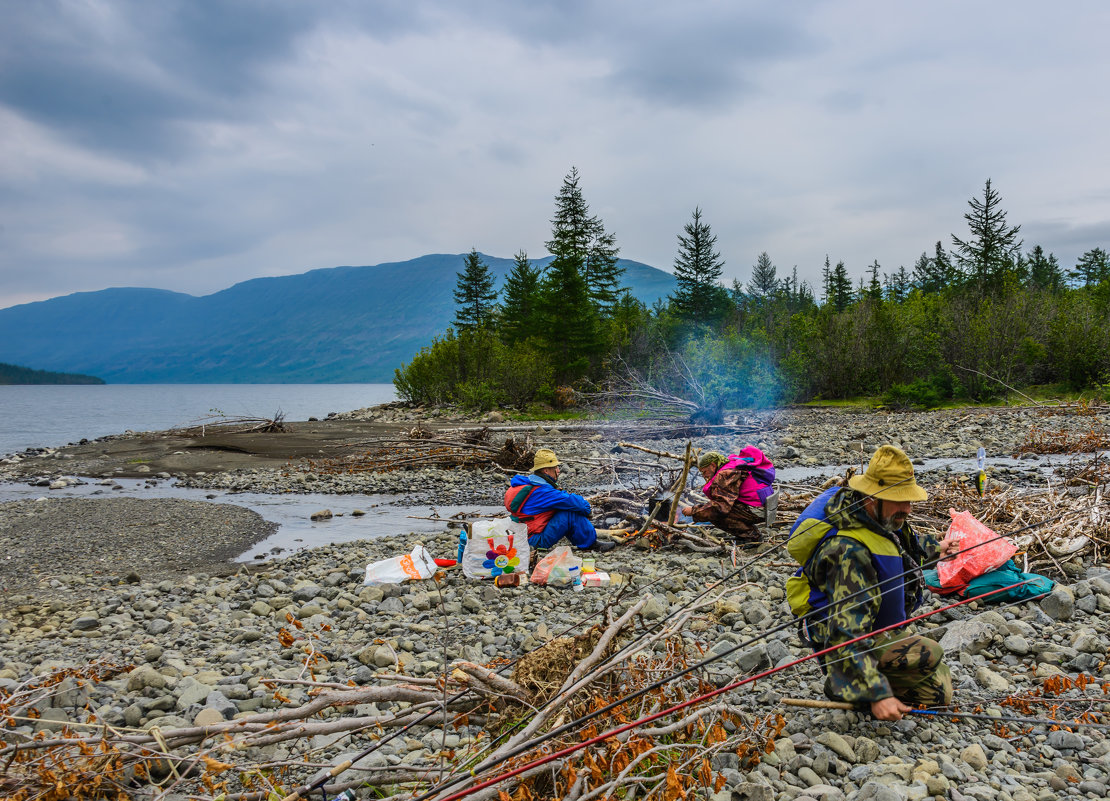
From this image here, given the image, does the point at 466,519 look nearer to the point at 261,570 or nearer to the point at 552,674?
the point at 261,570

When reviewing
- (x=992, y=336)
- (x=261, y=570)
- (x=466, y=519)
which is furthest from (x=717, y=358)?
(x=261, y=570)

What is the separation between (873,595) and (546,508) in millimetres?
4653

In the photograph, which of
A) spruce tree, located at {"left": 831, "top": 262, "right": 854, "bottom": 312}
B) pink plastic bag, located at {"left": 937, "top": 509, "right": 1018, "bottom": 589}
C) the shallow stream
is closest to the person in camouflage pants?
pink plastic bag, located at {"left": 937, "top": 509, "right": 1018, "bottom": 589}

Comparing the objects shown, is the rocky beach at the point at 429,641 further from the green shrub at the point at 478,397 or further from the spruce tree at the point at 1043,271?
the spruce tree at the point at 1043,271

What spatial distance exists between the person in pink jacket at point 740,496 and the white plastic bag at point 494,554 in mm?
2671

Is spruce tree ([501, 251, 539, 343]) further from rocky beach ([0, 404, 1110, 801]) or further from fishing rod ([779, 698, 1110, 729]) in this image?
fishing rod ([779, 698, 1110, 729])

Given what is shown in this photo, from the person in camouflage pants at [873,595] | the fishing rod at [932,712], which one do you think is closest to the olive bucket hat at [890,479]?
the person in camouflage pants at [873,595]

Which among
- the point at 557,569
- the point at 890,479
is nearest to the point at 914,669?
the point at 890,479

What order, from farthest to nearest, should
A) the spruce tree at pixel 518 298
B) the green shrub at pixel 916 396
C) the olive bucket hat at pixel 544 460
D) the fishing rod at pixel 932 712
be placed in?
the spruce tree at pixel 518 298 → the green shrub at pixel 916 396 → the olive bucket hat at pixel 544 460 → the fishing rod at pixel 932 712

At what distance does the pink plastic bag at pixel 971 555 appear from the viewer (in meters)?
5.32

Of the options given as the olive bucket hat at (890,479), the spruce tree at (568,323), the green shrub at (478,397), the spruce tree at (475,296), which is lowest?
the olive bucket hat at (890,479)

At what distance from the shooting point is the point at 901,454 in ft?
12.0

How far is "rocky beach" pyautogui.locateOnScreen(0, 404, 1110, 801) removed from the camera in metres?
3.38

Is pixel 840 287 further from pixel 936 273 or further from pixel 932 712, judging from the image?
pixel 932 712
